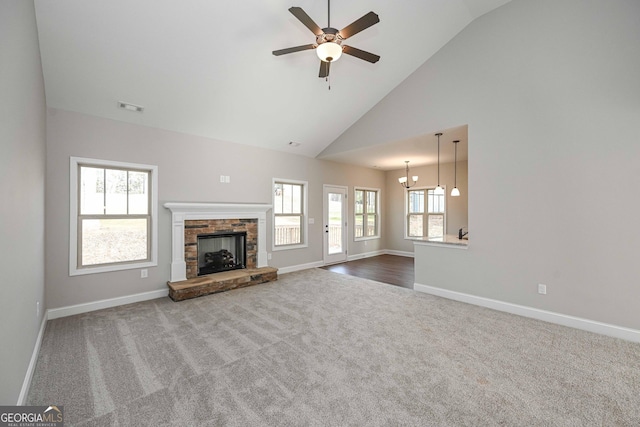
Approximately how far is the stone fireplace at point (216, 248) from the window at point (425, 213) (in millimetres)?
4694

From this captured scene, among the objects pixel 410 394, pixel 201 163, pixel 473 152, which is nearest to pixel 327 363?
pixel 410 394

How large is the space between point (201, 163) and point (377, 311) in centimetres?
384

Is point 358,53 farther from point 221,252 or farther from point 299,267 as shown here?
point 299,267

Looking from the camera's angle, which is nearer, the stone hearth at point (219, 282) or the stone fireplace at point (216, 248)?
the stone hearth at point (219, 282)

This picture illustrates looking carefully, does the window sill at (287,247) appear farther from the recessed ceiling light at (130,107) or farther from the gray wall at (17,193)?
the gray wall at (17,193)

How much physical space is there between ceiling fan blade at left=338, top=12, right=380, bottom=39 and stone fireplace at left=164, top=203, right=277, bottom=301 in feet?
11.4

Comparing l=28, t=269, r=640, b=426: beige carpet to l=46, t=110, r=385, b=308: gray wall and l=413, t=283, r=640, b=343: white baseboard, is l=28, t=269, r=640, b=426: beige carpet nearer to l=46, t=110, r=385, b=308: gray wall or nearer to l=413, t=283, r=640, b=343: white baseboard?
l=413, t=283, r=640, b=343: white baseboard

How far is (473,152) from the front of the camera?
4.06 m

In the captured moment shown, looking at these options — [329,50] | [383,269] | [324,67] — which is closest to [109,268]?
[324,67]

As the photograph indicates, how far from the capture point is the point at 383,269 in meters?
6.43

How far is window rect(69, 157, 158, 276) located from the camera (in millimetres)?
3803

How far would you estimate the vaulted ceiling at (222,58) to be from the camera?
2.90 meters

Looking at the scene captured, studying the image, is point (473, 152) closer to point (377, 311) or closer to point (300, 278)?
point (377, 311)

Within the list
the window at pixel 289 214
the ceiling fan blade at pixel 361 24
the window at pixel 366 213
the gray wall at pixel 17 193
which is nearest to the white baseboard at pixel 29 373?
the gray wall at pixel 17 193
